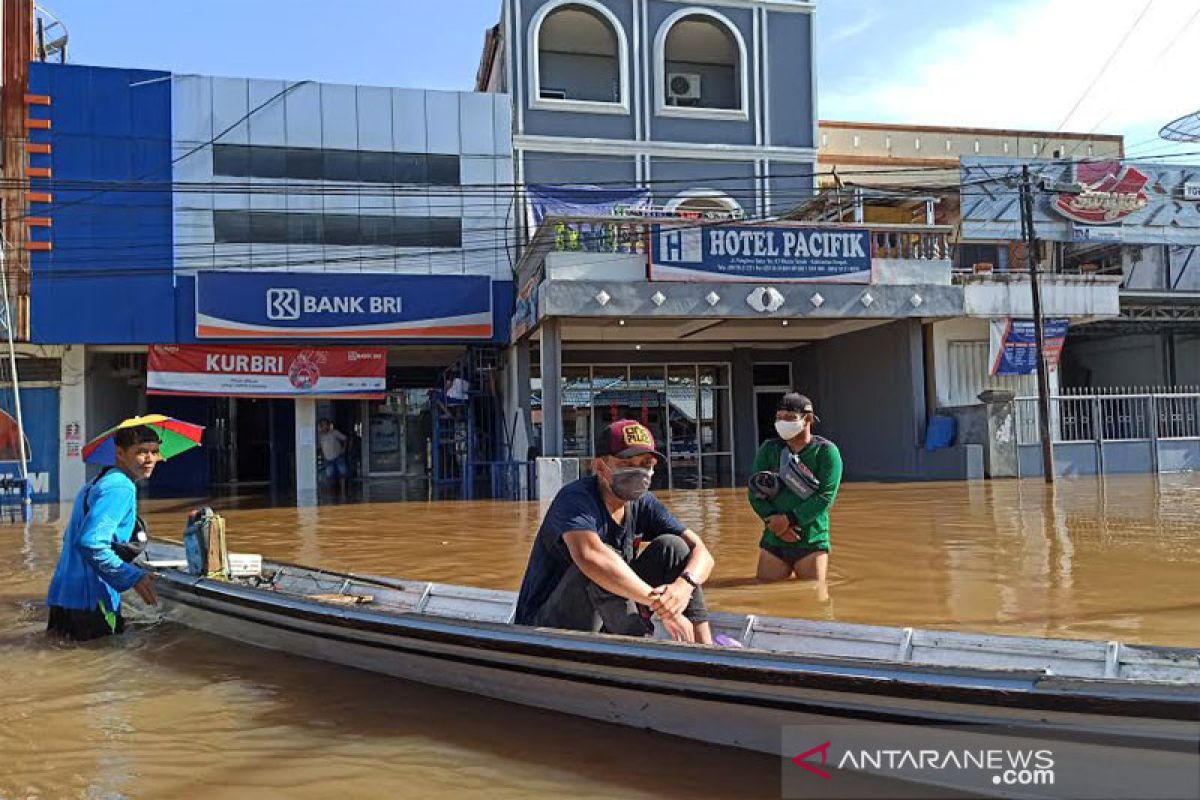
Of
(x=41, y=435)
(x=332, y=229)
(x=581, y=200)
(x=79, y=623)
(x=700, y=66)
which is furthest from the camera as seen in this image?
(x=700, y=66)

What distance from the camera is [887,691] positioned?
3010 mm

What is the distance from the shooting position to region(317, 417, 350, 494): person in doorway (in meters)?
21.4

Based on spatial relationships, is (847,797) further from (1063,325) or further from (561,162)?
(561,162)

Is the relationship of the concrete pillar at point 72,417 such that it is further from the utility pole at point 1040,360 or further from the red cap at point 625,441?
the utility pole at point 1040,360

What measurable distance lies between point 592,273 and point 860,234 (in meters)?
4.72

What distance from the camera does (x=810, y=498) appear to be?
6219 mm

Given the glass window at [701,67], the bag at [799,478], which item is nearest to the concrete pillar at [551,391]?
the bag at [799,478]

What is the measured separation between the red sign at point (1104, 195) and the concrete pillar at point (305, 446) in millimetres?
17608

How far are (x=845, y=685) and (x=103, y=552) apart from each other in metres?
4.24

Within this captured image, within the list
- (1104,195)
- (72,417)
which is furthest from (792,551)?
(1104,195)

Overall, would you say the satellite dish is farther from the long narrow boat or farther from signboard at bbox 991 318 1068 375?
the long narrow boat

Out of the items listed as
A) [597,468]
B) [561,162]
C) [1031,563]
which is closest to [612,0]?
[561,162]

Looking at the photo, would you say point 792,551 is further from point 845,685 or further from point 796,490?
point 845,685

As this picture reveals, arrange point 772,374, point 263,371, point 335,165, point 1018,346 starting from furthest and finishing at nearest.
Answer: point 772,374, point 335,165, point 1018,346, point 263,371
